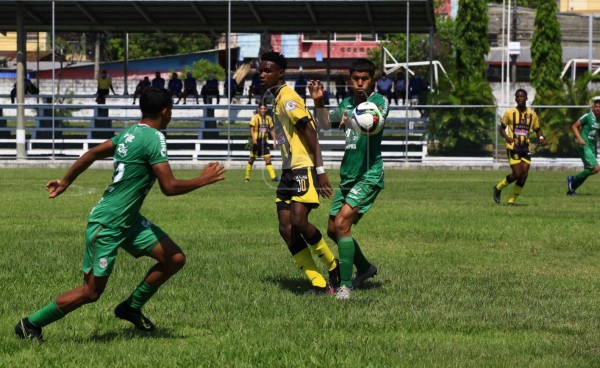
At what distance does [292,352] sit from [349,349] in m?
0.40

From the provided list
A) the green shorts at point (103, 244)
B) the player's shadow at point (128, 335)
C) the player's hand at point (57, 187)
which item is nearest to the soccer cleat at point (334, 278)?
the player's shadow at point (128, 335)

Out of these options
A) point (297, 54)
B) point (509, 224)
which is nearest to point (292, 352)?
point (509, 224)

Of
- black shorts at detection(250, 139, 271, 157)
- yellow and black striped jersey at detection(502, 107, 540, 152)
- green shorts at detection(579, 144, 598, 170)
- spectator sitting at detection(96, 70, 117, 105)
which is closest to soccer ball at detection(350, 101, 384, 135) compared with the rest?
yellow and black striped jersey at detection(502, 107, 540, 152)

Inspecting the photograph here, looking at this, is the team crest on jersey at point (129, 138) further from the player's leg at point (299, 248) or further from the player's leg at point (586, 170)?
the player's leg at point (586, 170)

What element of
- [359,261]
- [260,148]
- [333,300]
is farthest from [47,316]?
[260,148]

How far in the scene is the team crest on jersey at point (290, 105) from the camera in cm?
958

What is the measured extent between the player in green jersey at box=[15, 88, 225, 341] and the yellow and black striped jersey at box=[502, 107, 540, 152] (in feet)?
47.0

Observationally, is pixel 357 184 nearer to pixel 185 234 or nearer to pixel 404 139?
pixel 185 234

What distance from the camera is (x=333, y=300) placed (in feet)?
30.8

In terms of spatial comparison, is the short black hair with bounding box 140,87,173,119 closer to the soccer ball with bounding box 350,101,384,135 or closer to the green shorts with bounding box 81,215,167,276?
the green shorts with bounding box 81,215,167,276

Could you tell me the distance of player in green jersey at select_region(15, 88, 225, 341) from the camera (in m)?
7.19

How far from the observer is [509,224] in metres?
16.4

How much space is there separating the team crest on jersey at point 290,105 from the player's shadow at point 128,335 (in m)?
2.54

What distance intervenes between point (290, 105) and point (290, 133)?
0.97 feet
